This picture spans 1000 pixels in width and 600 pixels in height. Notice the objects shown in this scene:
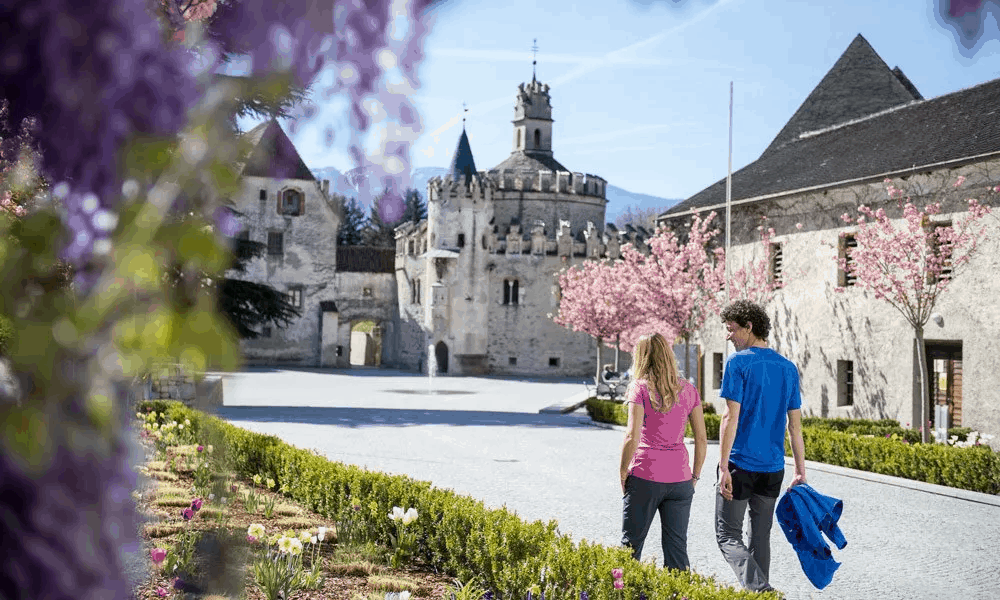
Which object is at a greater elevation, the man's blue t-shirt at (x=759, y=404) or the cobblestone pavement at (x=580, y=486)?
the man's blue t-shirt at (x=759, y=404)

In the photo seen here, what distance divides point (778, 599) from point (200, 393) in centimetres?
1791

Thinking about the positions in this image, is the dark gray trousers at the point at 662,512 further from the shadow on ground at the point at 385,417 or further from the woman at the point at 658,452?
the shadow on ground at the point at 385,417

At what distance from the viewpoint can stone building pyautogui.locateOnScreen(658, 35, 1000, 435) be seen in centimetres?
1880

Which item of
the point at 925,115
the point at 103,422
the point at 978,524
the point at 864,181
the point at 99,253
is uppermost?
the point at 925,115

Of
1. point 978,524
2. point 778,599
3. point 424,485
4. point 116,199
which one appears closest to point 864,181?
point 978,524

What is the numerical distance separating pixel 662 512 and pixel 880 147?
19.6 meters

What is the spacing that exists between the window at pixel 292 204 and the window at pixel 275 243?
1.38 m

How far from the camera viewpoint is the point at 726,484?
21.8 ft

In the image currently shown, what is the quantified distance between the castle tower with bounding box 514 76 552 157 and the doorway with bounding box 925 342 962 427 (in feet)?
129

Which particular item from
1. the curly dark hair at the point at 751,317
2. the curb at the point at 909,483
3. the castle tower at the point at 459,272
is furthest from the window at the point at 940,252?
the castle tower at the point at 459,272

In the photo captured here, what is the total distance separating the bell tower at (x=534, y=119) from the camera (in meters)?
57.2

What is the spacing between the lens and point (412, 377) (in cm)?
4684

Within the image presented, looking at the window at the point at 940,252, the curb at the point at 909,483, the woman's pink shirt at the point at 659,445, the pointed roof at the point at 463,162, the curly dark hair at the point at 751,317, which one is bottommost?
the curb at the point at 909,483

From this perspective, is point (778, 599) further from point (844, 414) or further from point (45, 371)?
point (844, 414)
